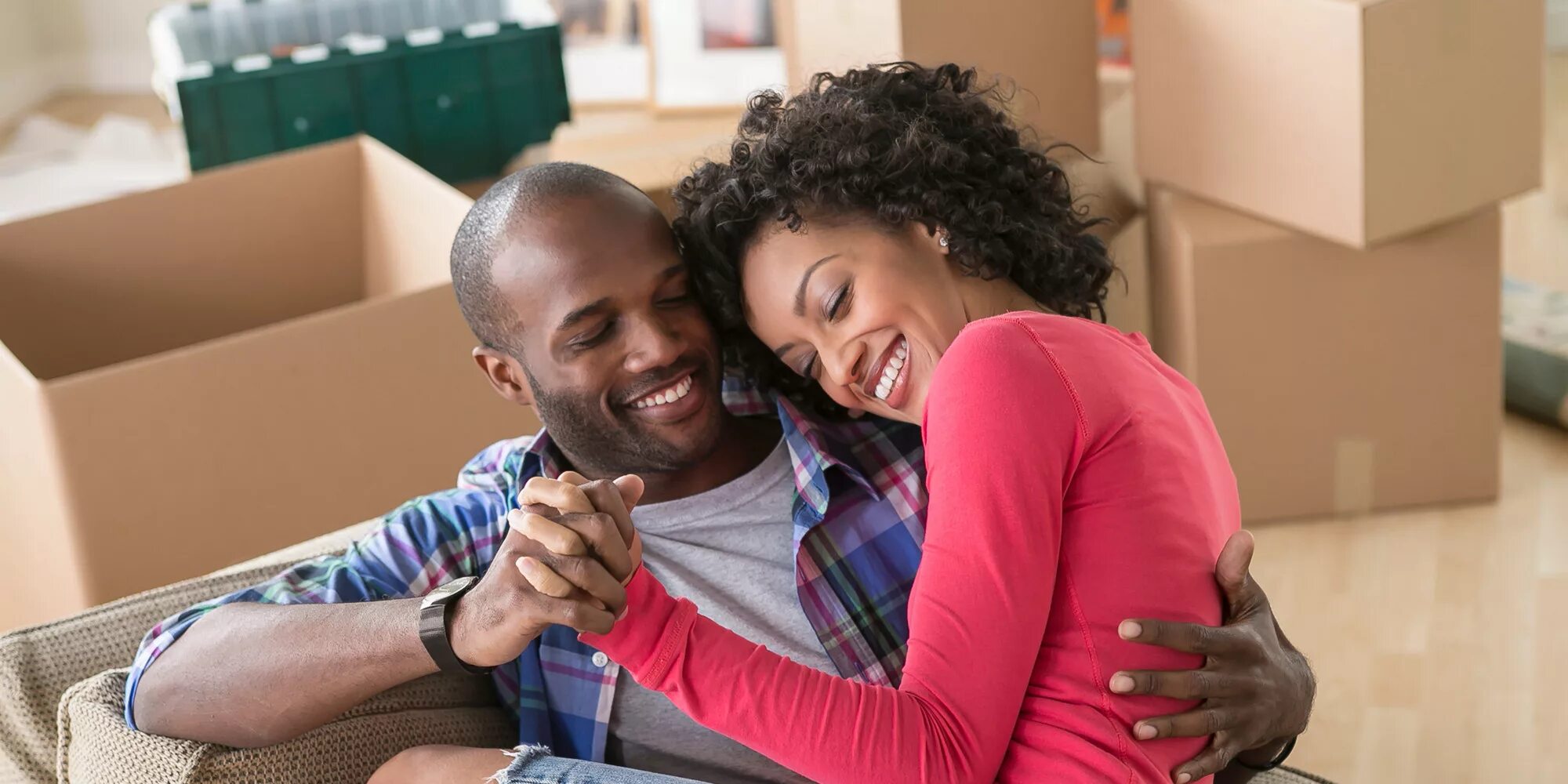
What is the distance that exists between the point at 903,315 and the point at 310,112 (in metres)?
2.09

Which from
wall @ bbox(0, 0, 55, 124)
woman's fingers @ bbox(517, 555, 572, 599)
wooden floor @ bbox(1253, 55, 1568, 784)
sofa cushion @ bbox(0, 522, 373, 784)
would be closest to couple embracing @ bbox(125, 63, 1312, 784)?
woman's fingers @ bbox(517, 555, 572, 599)

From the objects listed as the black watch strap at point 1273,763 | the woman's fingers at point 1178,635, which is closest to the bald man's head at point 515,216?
the woman's fingers at point 1178,635

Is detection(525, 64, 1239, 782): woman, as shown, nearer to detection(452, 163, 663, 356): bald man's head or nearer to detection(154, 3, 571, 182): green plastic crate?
detection(452, 163, 663, 356): bald man's head

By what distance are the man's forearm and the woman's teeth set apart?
447 mm

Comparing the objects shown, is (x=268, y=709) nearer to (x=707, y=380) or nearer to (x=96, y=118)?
(x=707, y=380)

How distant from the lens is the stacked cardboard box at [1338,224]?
86.3 inches

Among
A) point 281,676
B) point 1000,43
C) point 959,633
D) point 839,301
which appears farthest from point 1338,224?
point 281,676

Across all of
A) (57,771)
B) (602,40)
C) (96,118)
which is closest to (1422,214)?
(57,771)

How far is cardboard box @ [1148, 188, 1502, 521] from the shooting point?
2.41 meters

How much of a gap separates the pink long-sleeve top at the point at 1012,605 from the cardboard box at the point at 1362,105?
4.08 ft

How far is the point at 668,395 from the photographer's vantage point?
1.42 meters

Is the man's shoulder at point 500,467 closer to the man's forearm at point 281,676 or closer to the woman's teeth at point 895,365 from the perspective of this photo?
the man's forearm at point 281,676

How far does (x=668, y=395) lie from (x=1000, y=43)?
1356mm

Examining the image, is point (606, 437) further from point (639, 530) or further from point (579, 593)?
point (579, 593)
